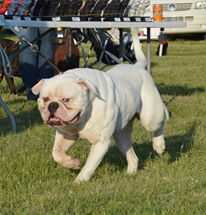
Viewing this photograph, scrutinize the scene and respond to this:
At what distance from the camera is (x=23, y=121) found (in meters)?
7.64

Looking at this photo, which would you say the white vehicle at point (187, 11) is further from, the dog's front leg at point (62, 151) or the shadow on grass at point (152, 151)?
the dog's front leg at point (62, 151)

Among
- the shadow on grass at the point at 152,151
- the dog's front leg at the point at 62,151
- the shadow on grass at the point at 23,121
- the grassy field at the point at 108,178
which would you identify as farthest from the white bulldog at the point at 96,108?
the shadow on grass at the point at 23,121

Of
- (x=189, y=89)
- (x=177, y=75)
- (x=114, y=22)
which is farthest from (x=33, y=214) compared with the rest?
(x=177, y=75)

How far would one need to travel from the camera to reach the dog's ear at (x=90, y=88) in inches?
173

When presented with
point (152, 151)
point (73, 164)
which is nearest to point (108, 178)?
point (73, 164)

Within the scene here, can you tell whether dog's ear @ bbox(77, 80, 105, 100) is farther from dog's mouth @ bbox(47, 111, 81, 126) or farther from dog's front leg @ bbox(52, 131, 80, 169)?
dog's front leg @ bbox(52, 131, 80, 169)

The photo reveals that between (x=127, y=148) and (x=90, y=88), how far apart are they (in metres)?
0.94

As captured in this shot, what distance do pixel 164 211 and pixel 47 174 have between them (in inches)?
48.0

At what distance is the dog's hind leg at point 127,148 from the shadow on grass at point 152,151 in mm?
160

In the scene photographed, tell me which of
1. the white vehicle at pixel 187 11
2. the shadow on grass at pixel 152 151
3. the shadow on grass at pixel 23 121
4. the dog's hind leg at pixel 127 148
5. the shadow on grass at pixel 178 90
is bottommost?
the white vehicle at pixel 187 11

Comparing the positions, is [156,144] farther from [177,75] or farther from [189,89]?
[177,75]

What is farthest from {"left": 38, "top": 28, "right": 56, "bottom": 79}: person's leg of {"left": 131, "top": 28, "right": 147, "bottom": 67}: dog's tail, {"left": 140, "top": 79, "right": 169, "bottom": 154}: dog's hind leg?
{"left": 140, "top": 79, "right": 169, "bottom": 154}: dog's hind leg

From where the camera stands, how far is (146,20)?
27.1ft

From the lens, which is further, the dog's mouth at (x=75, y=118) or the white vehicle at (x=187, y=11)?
the white vehicle at (x=187, y=11)
